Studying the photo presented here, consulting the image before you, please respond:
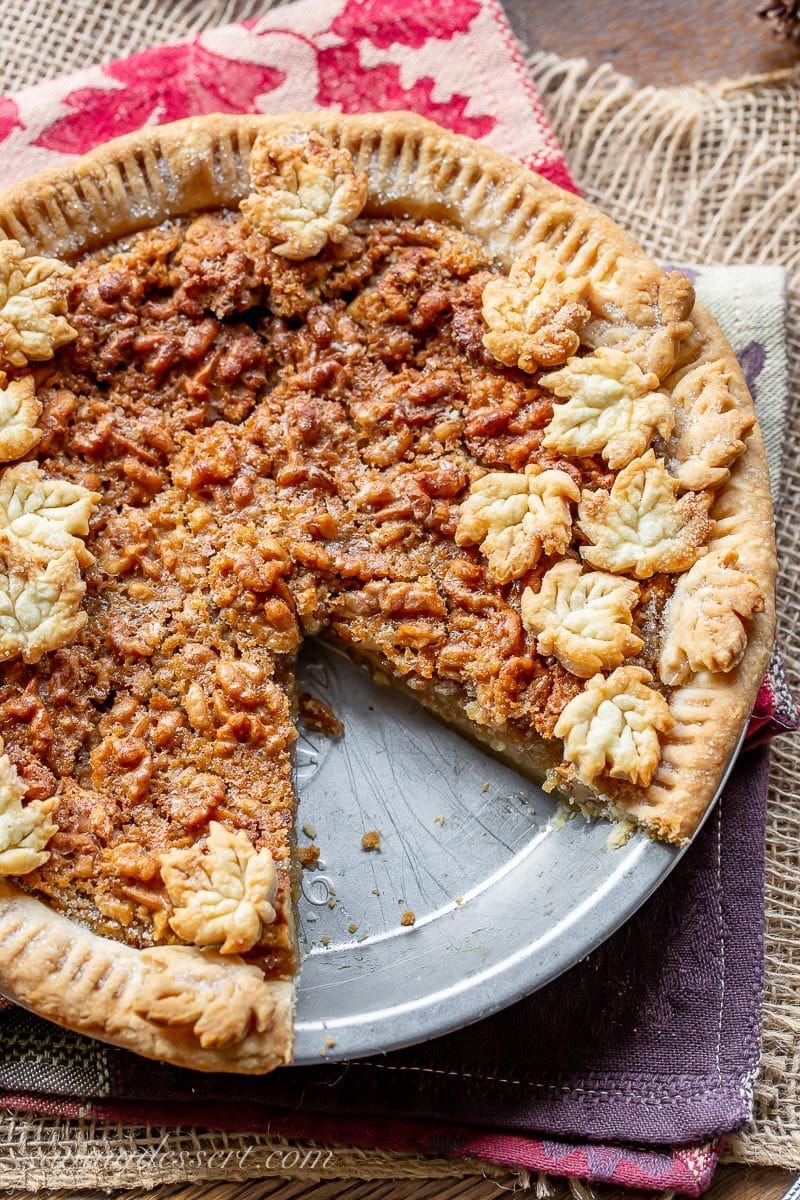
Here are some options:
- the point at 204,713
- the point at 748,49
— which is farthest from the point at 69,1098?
the point at 748,49

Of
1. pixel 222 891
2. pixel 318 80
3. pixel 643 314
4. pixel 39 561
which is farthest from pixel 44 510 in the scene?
pixel 318 80

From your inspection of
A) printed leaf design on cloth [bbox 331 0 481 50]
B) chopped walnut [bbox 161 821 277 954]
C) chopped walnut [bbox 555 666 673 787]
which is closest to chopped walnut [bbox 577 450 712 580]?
chopped walnut [bbox 555 666 673 787]

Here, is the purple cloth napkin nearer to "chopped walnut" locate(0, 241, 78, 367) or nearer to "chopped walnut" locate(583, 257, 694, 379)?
"chopped walnut" locate(583, 257, 694, 379)

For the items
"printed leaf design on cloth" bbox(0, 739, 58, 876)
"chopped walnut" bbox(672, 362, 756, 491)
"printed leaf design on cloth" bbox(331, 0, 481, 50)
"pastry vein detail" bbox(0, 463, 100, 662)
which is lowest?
"printed leaf design on cloth" bbox(0, 739, 58, 876)

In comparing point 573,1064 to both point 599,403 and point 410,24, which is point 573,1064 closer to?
point 599,403

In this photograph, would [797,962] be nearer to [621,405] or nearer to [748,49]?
[621,405]

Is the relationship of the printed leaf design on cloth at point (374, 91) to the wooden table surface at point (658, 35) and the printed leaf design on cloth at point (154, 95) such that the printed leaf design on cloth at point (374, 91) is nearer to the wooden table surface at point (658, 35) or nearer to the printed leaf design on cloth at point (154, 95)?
the printed leaf design on cloth at point (154, 95)
